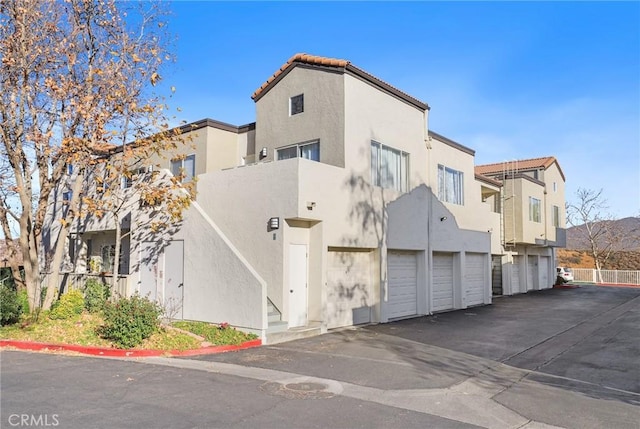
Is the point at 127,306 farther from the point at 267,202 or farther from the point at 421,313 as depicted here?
the point at 421,313

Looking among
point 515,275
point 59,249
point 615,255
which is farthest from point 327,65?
point 615,255

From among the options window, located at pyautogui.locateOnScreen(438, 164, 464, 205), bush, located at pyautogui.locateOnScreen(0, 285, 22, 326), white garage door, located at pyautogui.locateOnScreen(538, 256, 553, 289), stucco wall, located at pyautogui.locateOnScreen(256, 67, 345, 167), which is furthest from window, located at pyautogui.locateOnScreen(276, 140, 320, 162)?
white garage door, located at pyautogui.locateOnScreen(538, 256, 553, 289)

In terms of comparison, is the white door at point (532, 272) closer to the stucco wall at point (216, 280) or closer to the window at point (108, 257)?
the stucco wall at point (216, 280)

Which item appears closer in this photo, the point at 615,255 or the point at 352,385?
the point at 352,385

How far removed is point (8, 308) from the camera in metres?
12.7

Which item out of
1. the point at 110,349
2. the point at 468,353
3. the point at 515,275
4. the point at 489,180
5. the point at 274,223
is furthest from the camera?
the point at 515,275

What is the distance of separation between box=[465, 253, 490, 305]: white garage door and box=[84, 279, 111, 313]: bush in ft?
49.4

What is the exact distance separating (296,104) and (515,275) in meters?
22.8

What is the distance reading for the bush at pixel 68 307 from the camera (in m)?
13.3

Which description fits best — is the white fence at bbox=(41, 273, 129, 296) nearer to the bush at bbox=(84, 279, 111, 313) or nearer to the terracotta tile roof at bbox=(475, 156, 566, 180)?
the bush at bbox=(84, 279, 111, 313)

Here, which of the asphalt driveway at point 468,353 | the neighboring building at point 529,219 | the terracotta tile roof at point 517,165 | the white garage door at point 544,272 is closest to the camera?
the asphalt driveway at point 468,353

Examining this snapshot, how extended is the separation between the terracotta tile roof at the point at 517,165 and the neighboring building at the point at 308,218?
1434 centimetres

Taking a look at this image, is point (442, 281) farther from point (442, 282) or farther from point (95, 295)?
point (95, 295)

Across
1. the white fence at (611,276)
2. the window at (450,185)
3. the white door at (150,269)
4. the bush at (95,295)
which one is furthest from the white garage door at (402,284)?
the white fence at (611,276)
